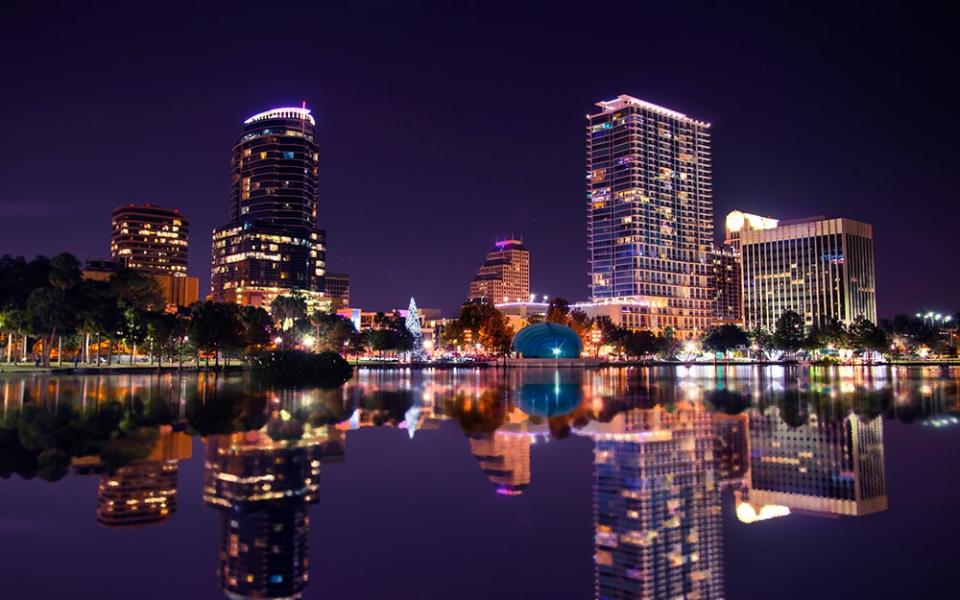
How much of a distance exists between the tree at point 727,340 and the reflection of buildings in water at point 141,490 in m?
184

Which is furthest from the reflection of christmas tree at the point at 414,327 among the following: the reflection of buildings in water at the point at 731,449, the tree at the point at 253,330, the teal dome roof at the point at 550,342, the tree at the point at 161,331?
the reflection of buildings in water at the point at 731,449

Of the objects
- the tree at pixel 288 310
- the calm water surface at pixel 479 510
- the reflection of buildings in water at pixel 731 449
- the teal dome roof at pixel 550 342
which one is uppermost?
the tree at pixel 288 310

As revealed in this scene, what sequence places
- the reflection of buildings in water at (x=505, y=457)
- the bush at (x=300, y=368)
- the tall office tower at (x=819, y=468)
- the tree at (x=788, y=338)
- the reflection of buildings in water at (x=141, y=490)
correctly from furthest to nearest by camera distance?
1. the tree at (x=788, y=338)
2. the bush at (x=300, y=368)
3. the reflection of buildings in water at (x=505, y=457)
4. the tall office tower at (x=819, y=468)
5. the reflection of buildings in water at (x=141, y=490)

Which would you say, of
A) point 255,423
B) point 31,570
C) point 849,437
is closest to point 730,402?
point 849,437

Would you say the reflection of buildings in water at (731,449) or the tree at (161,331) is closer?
the reflection of buildings in water at (731,449)

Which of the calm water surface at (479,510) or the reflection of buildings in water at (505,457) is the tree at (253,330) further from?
the reflection of buildings in water at (505,457)

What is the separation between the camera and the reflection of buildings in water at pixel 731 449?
1606 centimetres

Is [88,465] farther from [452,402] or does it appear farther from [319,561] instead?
[452,402]

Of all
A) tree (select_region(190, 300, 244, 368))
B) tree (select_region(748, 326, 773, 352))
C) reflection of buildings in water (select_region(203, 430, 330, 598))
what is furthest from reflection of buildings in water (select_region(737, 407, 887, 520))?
tree (select_region(748, 326, 773, 352))

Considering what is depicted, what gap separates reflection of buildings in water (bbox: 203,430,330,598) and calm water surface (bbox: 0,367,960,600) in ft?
0.18

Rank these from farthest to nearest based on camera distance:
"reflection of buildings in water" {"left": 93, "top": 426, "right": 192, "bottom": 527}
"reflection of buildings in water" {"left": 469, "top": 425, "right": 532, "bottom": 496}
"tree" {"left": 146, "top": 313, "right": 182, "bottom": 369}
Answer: "tree" {"left": 146, "top": 313, "right": 182, "bottom": 369}, "reflection of buildings in water" {"left": 469, "top": 425, "right": 532, "bottom": 496}, "reflection of buildings in water" {"left": 93, "top": 426, "right": 192, "bottom": 527}

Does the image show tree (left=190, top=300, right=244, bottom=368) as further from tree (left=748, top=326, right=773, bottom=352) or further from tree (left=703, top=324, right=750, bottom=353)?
tree (left=748, top=326, right=773, bottom=352)

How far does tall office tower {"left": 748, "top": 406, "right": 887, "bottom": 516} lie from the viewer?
1395 cm

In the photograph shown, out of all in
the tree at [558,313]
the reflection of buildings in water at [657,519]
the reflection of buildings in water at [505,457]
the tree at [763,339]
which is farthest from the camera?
the tree at [763,339]
